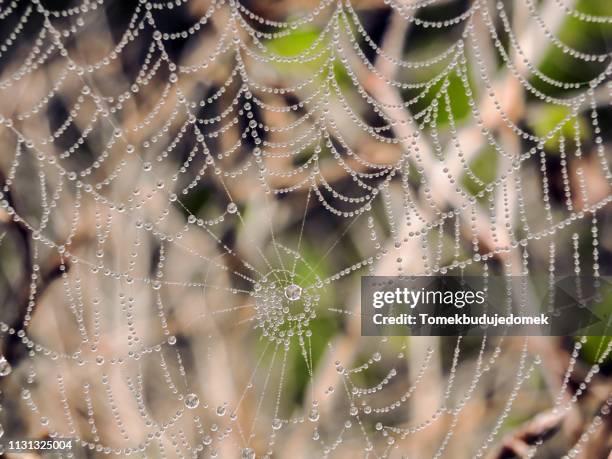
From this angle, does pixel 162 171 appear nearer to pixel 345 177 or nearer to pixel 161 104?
pixel 161 104

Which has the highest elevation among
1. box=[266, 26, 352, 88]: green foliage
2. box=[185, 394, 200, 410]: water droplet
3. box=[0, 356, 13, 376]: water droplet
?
box=[266, 26, 352, 88]: green foliage

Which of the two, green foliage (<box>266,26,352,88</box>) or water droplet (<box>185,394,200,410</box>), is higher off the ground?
green foliage (<box>266,26,352,88</box>)

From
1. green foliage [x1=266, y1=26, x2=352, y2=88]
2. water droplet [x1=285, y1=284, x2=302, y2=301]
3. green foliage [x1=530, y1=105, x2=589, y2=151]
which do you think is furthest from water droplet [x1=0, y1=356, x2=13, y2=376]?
green foliage [x1=530, y1=105, x2=589, y2=151]

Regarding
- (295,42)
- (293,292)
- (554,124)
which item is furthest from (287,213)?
(554,124)

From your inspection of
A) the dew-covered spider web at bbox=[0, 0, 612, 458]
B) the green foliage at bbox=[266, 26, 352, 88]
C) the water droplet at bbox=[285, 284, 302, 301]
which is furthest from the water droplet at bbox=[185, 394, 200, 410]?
the green foliage at bbox=[266, 26, 352, 88]

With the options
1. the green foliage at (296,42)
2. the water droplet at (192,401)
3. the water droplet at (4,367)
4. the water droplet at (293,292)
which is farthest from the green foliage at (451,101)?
the water droplet at (4,367)

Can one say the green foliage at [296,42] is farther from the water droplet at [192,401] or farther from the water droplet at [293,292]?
the water droplet at [192,401]

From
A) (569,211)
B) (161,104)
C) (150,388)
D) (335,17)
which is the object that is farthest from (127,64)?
(569,211)

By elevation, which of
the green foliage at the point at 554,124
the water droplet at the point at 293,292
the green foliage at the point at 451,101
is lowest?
the water droplet at the point at 293,292

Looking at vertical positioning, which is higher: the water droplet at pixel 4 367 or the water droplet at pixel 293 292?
the water droplet at pixel 293 292

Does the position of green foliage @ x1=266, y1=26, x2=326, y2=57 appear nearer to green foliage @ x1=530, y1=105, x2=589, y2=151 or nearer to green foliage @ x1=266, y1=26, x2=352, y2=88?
green foliage @ x1=266, y1=26, x2=352, y2=88
